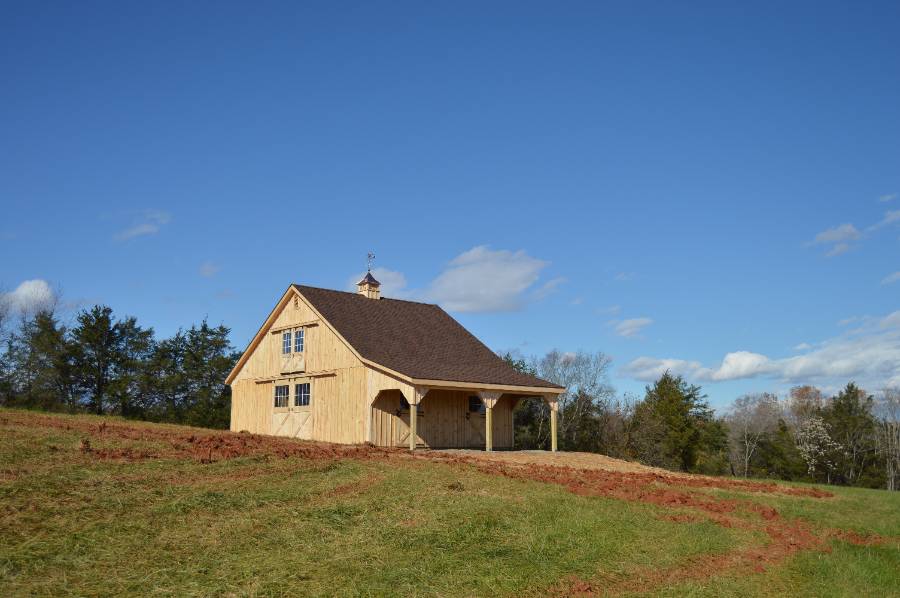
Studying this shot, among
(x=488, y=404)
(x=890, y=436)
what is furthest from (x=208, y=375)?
(x=890, y=436)

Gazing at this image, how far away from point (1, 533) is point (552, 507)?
25.1 feet

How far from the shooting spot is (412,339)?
28.3m

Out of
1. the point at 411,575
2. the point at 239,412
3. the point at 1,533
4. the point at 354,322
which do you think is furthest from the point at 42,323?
the point at 411,575

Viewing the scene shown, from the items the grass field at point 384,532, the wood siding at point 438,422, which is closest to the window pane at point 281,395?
the wood siding at point 438,422

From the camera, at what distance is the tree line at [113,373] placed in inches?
1681

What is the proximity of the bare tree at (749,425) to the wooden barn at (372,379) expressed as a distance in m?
30.2

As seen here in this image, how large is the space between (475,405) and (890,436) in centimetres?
4561

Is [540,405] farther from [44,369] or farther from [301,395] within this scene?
[44,369]

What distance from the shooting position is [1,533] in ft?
27.7

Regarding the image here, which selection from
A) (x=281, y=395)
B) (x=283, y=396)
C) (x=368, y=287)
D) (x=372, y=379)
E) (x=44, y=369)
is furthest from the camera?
(x=44, y=369)

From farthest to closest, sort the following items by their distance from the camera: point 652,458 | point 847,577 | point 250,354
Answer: point 652,458, point 250,354, point 847,577

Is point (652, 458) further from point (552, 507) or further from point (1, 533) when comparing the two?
point (1, 533)

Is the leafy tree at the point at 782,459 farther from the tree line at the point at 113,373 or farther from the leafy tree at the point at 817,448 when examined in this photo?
the tree line at the point at 113,373

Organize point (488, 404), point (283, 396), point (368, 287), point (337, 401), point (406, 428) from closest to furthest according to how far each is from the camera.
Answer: point (488, 404) < point (406, 428) < point (337, 401) < point (283, 396) < point (368, 287)
